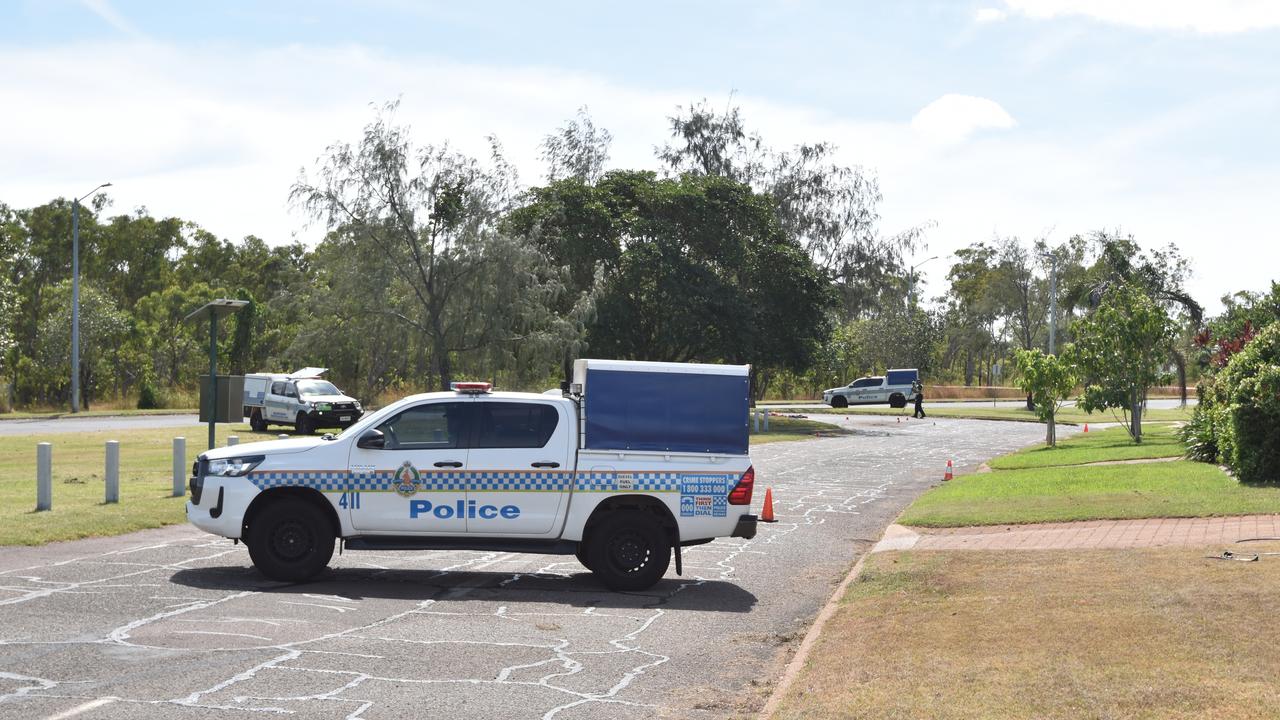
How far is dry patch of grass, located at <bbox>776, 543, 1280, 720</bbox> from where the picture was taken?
698 cm

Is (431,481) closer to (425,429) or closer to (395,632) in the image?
(425,429)

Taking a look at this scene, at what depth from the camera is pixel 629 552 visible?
11898mm

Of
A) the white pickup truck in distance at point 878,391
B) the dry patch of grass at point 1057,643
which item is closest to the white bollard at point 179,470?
the dry patch of grass at point 1057,643

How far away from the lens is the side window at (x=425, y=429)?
12.0 m

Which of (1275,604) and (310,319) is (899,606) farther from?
(310,319)

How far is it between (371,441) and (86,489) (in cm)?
982

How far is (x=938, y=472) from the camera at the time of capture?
26797mm

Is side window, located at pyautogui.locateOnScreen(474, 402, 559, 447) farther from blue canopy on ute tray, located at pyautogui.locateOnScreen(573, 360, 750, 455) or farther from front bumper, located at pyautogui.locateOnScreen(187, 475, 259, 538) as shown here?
front bumper, located at pyautogui.locateOnScreen(187, 475, 259, 538)

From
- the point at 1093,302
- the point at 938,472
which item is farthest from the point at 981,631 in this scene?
the point at 1093,302

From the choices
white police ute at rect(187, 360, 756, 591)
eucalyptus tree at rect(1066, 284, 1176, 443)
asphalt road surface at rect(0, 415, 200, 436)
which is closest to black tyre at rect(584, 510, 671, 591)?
white police ute at rect(187, 360, 756, 591)

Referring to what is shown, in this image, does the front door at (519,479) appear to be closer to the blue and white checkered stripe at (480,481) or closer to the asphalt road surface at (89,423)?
the blue and white checkered stripe at (480,481)

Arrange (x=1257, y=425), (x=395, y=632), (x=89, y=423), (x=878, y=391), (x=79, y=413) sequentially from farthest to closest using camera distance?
(x=878, y=391) < (x=79, y=413) < (x=89, y=423) < (x=1257, y=425) < (x=395, y=632)

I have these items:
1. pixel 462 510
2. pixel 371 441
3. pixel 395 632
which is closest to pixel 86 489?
pixel 371 441

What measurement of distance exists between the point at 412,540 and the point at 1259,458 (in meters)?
12.0
